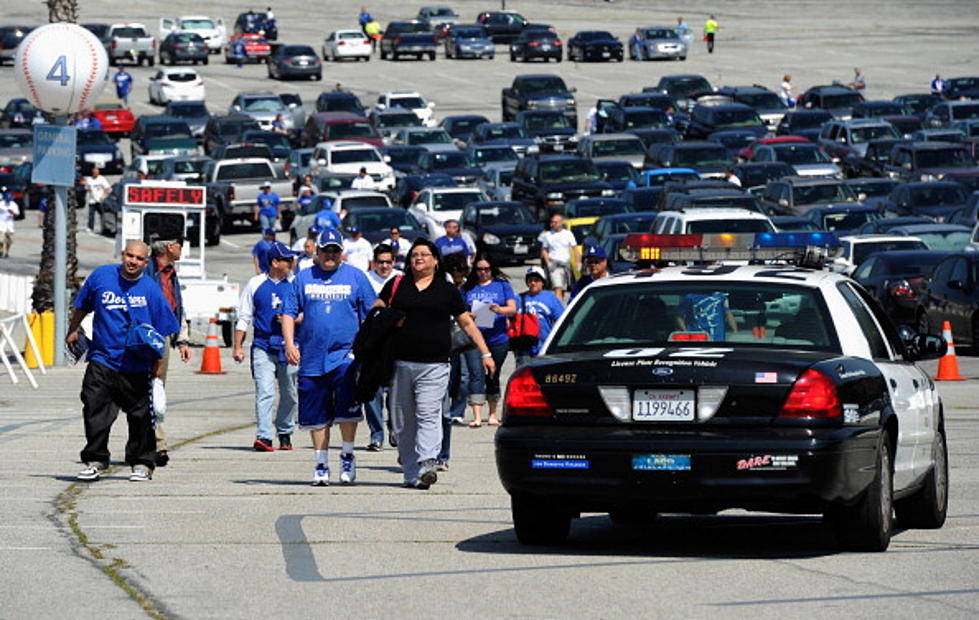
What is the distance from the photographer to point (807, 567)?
10125mm

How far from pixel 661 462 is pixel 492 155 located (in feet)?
145

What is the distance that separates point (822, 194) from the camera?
41938 mm

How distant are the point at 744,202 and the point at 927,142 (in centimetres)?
864

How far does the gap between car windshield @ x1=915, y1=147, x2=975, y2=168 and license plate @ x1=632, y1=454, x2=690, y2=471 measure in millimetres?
36815

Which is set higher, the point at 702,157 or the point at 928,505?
the point at 928,505

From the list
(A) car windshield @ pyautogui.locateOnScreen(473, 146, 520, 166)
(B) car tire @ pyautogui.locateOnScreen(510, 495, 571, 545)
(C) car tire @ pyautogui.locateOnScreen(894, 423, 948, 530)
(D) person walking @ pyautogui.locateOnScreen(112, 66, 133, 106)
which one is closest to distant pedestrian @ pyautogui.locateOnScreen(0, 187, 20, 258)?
(A) car windshield @ pyautogui.locateOnScreen(473, 146, 520, 166)

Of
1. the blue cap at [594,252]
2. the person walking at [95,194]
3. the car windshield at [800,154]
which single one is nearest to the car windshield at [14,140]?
the person walking at [95,194]

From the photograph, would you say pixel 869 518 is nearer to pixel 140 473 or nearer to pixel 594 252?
pixel 140 473

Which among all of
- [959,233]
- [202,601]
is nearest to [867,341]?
[202,601]

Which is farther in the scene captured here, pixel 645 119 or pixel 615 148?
pixel 645 119

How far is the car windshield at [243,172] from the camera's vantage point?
162 feet

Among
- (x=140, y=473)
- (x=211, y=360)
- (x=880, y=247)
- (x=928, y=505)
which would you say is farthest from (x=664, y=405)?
(x=880, y=247)

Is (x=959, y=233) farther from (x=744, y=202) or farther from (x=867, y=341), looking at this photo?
(x=867, y=341)

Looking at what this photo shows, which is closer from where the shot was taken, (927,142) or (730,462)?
(730,462)
